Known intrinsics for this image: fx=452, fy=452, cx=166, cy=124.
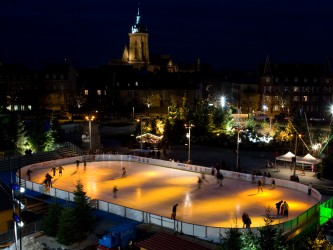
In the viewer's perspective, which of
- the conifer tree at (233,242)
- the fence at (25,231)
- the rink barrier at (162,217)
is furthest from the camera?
the fence at (25,231)

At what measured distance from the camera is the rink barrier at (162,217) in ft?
73.8

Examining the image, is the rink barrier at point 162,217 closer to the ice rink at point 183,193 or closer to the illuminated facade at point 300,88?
the ice rink at point 183,193

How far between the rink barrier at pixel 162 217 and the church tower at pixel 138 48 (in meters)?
82.0

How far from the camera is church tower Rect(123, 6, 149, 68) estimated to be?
Result: 412 feet

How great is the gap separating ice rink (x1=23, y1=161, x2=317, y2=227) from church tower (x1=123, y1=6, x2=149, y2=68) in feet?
283

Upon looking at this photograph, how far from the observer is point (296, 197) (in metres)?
30.7

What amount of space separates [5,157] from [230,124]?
93.4 feet

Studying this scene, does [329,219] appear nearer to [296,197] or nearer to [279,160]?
[296,197]

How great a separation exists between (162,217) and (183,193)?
8064 millimetres

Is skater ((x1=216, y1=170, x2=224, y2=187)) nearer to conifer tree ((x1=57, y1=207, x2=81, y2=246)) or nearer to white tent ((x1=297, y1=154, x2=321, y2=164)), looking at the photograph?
white tent ((x1=297, y1=154, x2=321, y2=164))

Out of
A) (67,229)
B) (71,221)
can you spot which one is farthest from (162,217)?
(67,229)

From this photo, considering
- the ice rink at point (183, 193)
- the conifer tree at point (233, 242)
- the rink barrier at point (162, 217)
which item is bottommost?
the ice rink at point (183, 193)

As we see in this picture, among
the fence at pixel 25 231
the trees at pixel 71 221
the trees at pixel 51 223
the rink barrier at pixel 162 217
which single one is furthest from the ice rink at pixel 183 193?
the fence at pixel 25 231

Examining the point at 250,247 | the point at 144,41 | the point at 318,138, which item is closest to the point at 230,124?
the point at 318,138
